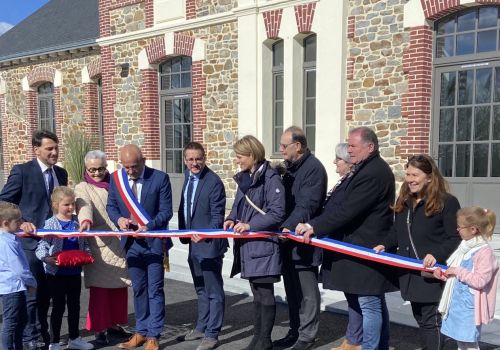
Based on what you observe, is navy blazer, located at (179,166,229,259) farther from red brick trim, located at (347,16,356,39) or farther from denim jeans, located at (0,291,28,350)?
red brick trim, located at (347,16,356,39)

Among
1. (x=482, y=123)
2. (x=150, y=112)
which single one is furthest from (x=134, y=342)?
(x=150, y=112)

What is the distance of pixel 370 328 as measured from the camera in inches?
143

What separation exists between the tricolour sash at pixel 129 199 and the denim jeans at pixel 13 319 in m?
1.10

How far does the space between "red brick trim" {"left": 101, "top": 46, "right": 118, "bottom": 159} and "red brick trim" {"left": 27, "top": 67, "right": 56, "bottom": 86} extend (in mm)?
2824

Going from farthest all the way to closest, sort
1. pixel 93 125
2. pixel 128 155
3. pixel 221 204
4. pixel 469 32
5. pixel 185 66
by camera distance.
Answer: pixel 93 125 < pixel 185 66 < pixel 469 32 < pixel 221 204 < pixel 128 155

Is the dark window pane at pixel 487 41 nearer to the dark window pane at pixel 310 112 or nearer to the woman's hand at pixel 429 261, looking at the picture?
the dark window pane at pixel 310 112

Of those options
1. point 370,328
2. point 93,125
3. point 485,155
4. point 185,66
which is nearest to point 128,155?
point 370,328

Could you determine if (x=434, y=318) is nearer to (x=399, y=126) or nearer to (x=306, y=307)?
(x=306, y=307)

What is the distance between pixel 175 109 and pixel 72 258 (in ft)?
27.5

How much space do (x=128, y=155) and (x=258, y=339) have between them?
1998 millimetres

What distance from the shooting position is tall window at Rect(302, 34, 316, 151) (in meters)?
9.76

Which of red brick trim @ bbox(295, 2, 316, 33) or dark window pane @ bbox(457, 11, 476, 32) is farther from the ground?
red brick trim @ bbox(295, 2, 316, 33)

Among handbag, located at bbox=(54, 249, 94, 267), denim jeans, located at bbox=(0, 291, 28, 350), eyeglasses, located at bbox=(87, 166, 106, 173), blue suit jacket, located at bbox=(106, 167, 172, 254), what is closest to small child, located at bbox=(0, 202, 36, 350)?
denim jeans, located at bbox=(0, 291, 28, 350)

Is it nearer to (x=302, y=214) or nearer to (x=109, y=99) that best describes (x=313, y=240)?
(x=302, y=214)
